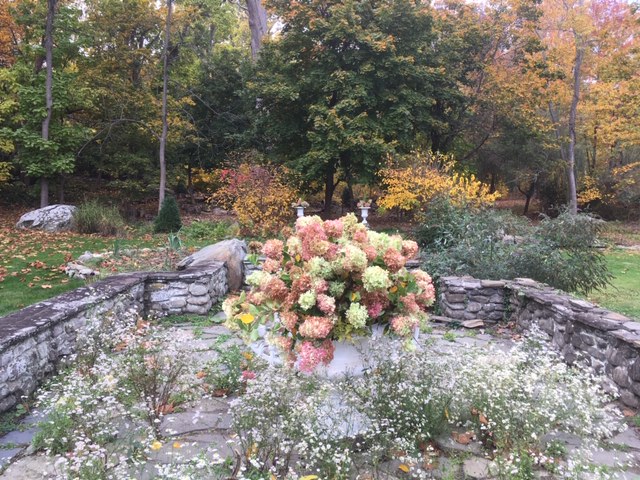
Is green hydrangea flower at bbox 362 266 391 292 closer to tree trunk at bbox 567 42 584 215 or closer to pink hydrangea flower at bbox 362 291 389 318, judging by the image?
pink hydrangea flower at bbox 362 291 389 318

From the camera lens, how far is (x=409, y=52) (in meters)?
12.0

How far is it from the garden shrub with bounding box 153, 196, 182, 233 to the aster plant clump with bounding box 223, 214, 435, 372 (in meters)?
8.78

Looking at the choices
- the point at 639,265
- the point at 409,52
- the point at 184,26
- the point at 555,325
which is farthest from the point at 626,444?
the point at 184,26

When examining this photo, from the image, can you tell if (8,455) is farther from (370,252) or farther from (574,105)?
(574,105)

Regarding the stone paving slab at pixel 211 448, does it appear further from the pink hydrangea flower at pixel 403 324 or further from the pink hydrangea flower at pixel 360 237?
the pink hydrangea flower at pixel 360 237

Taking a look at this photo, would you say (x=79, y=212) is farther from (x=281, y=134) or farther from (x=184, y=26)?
(x=184, y=26)

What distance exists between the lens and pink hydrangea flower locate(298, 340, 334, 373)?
230 cm

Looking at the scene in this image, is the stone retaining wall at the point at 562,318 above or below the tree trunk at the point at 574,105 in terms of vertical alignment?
below

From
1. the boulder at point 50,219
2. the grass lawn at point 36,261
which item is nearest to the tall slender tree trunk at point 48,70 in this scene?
the boulder at point 50,219

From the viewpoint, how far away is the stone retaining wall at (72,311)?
2.96m

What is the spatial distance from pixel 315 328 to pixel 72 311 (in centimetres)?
237

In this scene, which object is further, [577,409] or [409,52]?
[409,52]

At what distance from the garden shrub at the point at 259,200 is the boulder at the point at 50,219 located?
386 centimetres

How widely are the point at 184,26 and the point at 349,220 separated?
1328cm
